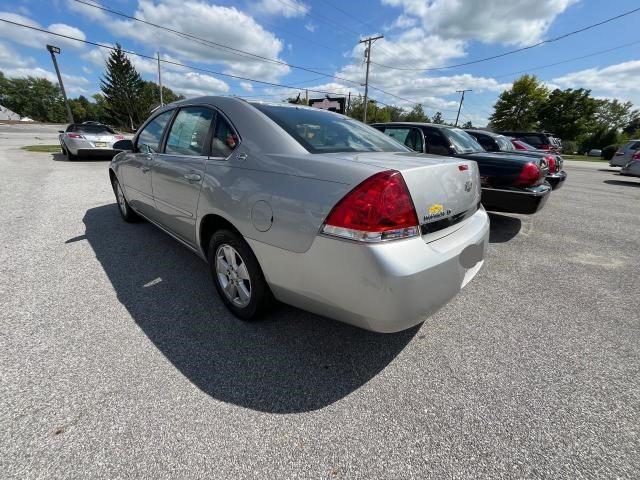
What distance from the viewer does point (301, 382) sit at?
5.99 ft

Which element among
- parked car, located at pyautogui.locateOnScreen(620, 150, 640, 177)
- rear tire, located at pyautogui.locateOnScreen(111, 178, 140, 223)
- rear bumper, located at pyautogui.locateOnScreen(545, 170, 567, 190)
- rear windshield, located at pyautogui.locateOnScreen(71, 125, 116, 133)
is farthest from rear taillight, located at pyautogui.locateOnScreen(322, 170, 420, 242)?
parked car, located at pyautogui.locateOnScreen(620, 150, 640, 177)

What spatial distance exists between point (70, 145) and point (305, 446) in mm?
13186

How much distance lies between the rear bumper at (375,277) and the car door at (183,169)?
0.96 m

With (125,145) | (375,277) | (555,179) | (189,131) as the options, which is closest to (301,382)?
(375,277)

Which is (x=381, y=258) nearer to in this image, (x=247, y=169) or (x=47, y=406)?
(x=247, y=169)

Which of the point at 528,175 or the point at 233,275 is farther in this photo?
the point at 528,175

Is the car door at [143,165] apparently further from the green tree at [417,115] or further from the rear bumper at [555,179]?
the green tree at [417,115]

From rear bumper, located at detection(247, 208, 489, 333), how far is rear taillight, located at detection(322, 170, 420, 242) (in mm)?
54

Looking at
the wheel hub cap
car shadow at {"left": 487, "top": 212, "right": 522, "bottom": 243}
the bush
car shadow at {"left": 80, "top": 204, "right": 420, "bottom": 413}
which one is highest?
the wheel hub cap

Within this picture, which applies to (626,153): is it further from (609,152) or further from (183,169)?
(183,169)

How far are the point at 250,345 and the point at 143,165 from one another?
235 centimetres

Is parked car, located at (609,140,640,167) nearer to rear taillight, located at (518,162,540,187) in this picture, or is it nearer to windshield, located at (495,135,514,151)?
windshield, located at (495,135,514,151)

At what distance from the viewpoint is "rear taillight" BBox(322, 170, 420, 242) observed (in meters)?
1.50

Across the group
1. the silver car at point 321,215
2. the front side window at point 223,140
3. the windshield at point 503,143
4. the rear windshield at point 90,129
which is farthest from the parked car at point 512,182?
the rear windshield at point 90,129
